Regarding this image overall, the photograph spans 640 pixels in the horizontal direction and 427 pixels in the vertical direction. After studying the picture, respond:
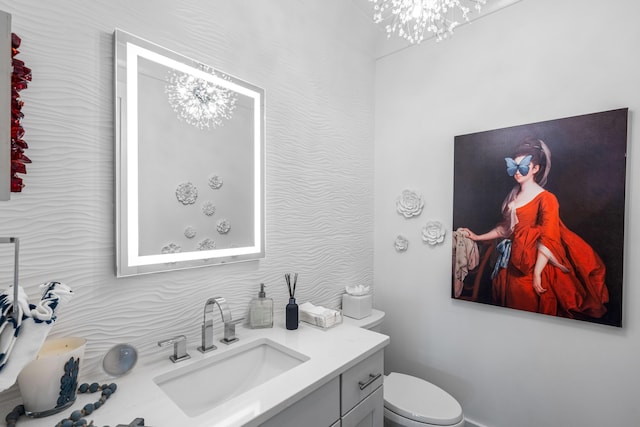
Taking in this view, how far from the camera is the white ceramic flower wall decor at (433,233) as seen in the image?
72.7 inches

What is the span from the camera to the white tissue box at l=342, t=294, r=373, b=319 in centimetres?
178

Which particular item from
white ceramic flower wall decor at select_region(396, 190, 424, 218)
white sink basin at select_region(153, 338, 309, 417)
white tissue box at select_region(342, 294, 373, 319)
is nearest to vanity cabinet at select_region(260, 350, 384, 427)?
white sink basin at select_region(153, 338, 309, 417)

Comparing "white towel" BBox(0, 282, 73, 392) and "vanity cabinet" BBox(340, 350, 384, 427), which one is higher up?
"white towel" BBox(0, 282, 73, 392)

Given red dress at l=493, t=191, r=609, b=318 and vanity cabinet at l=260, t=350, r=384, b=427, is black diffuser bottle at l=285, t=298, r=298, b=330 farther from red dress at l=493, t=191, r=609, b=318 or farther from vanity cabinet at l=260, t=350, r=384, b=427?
red dress at l=493, t=191, r=609, b=318

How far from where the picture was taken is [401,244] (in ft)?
6.63

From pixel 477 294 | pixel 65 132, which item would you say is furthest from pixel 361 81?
pixel 65 132

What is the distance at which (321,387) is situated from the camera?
39.4 inches

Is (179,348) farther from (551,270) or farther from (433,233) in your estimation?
(551,270)

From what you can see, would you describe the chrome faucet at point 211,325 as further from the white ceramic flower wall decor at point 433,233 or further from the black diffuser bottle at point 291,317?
the white ceramic flower wall decor at point 433,233

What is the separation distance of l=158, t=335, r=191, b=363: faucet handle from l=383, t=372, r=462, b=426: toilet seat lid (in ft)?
3.30

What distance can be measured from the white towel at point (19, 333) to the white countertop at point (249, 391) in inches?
9.4

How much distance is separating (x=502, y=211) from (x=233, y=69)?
1509 mm

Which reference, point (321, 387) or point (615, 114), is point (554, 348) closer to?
point (615, 114)

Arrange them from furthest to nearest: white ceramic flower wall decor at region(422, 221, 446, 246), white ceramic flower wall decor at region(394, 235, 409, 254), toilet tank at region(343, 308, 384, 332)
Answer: white ceramic flower wall decor at region(394, 235, 409, 254) → white ceramic flower wall decor at region(422, 221, 446, 246) → toilet tank at region(343, 308, 384, 332)
